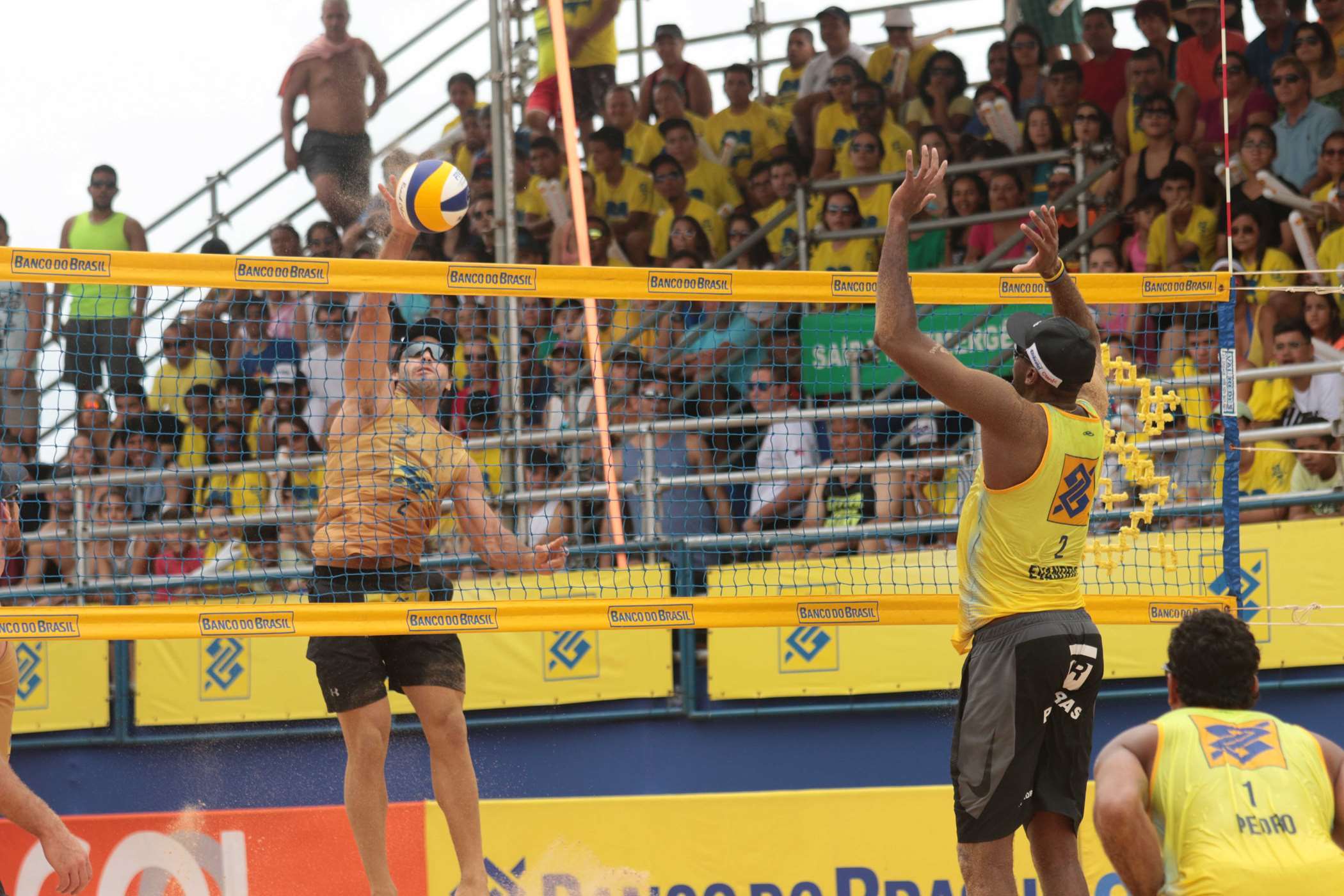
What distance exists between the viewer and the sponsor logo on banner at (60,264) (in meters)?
5.83

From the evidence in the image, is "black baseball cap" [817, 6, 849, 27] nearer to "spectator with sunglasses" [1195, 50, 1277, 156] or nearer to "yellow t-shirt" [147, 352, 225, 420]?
"spectator with sunglasses" [1195, 50, 1277, 156]

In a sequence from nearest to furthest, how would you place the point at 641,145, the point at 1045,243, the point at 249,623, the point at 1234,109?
the point at 1045,243 < the point at 249,623 < the point at 1234,109 < the point at 641,145

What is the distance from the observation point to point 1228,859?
374cm

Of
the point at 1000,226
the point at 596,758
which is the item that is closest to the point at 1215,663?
the point at 596,758

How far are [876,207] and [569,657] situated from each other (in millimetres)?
4042

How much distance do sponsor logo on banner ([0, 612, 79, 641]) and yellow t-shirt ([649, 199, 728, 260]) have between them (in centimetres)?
645

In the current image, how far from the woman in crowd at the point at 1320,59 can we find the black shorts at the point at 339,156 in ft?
23.0

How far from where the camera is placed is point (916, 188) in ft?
16.1

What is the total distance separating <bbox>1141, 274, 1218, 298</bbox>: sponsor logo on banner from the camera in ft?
21.0

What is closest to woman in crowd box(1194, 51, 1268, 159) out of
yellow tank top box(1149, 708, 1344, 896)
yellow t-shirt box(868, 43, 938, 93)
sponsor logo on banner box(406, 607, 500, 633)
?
yellow t-shirt box(868, 43, 938, 93)

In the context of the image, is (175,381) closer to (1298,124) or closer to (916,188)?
(1298,124)

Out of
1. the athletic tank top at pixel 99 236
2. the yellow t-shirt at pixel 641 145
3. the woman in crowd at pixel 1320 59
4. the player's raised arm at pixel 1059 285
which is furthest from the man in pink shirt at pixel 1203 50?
the athletic tank top at pixel 99 236

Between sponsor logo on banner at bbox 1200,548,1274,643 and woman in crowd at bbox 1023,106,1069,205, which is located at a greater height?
woman in crowd at bbox 1023,106,1069,205

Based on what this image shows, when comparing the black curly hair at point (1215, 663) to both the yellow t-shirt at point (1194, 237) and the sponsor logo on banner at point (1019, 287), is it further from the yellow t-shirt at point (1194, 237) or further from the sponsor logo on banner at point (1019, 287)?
the yellow t-shirt at point (1194, 237)
